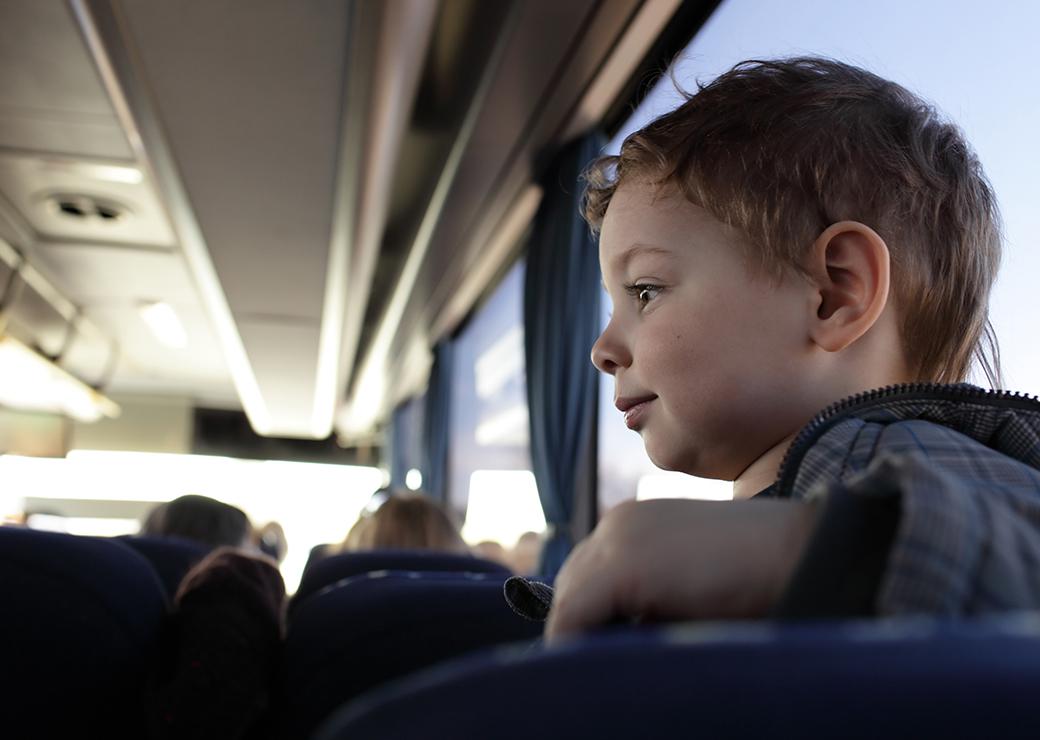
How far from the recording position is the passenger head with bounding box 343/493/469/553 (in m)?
3.38

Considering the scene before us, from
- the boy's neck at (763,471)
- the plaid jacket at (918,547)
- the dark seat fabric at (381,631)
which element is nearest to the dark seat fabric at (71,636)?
the dark seat fabric at (381,631)

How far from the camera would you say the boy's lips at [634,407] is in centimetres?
94

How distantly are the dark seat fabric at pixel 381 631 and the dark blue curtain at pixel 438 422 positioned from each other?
266 inches

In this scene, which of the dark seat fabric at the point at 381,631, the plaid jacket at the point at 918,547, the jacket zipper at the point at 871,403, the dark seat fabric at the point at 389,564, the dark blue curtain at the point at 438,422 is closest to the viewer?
the plaid jacket at the point at 918,547

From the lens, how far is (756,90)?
3.43 ft

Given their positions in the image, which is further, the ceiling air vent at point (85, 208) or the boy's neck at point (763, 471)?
the ceiling air vent at point (85, 208)

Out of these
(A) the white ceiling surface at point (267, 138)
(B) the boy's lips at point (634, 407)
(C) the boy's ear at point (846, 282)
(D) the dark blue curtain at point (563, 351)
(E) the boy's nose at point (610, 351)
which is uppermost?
(A) the white ceiling surface at point (267, 138)

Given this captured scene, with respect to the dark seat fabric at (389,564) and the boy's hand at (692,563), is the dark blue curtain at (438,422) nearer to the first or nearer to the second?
the dark seat fabric at (389,564)

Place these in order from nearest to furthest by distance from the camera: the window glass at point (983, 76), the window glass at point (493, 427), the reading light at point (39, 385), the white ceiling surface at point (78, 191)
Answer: the window glass at point (983, 76) → the white ceiling surface at point (78, 191) → the window glass at point (493, 427) → the reading light at point (39, 385)

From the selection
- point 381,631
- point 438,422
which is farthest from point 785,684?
point 438,422

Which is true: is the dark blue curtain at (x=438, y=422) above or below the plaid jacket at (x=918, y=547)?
above

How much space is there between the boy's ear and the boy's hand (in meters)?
0.43

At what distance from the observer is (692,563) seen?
473mm

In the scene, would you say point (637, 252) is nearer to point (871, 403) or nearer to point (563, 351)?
point (871, 403)
